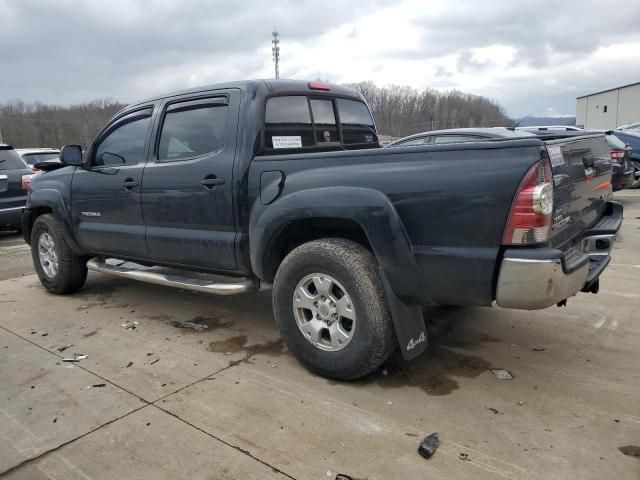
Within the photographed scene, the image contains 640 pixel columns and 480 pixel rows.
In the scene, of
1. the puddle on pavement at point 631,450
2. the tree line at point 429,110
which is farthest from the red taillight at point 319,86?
the tree line at point 429,110

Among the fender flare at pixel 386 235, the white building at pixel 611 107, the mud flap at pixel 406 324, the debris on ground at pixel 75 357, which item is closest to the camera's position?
the fender flare at pixel 386 235

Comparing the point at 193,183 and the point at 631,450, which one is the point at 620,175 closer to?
the point at 631,450

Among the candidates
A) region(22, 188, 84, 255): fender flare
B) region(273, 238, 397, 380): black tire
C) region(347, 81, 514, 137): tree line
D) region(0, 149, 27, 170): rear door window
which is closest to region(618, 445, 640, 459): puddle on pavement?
region(273, 238, 397, 380): black tire

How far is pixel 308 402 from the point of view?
307cm

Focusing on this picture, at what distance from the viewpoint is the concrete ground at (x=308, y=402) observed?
2498 mm

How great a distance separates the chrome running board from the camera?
384 cm

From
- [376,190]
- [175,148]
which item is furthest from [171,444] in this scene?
[175,148]

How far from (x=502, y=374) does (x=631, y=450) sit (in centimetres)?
94

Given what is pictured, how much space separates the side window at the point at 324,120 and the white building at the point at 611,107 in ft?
173

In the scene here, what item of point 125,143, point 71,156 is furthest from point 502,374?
point 71,156

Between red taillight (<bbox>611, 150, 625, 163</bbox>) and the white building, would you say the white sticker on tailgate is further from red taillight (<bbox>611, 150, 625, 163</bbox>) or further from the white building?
the white building

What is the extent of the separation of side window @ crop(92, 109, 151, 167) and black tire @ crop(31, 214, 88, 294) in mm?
935

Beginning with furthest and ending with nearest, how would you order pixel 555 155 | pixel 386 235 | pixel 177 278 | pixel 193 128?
pixel 177 278
pixel 193 128
pixel 386 235
pixel 555 155

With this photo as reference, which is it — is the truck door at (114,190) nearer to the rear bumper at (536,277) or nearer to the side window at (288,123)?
the side window at (288,123)
